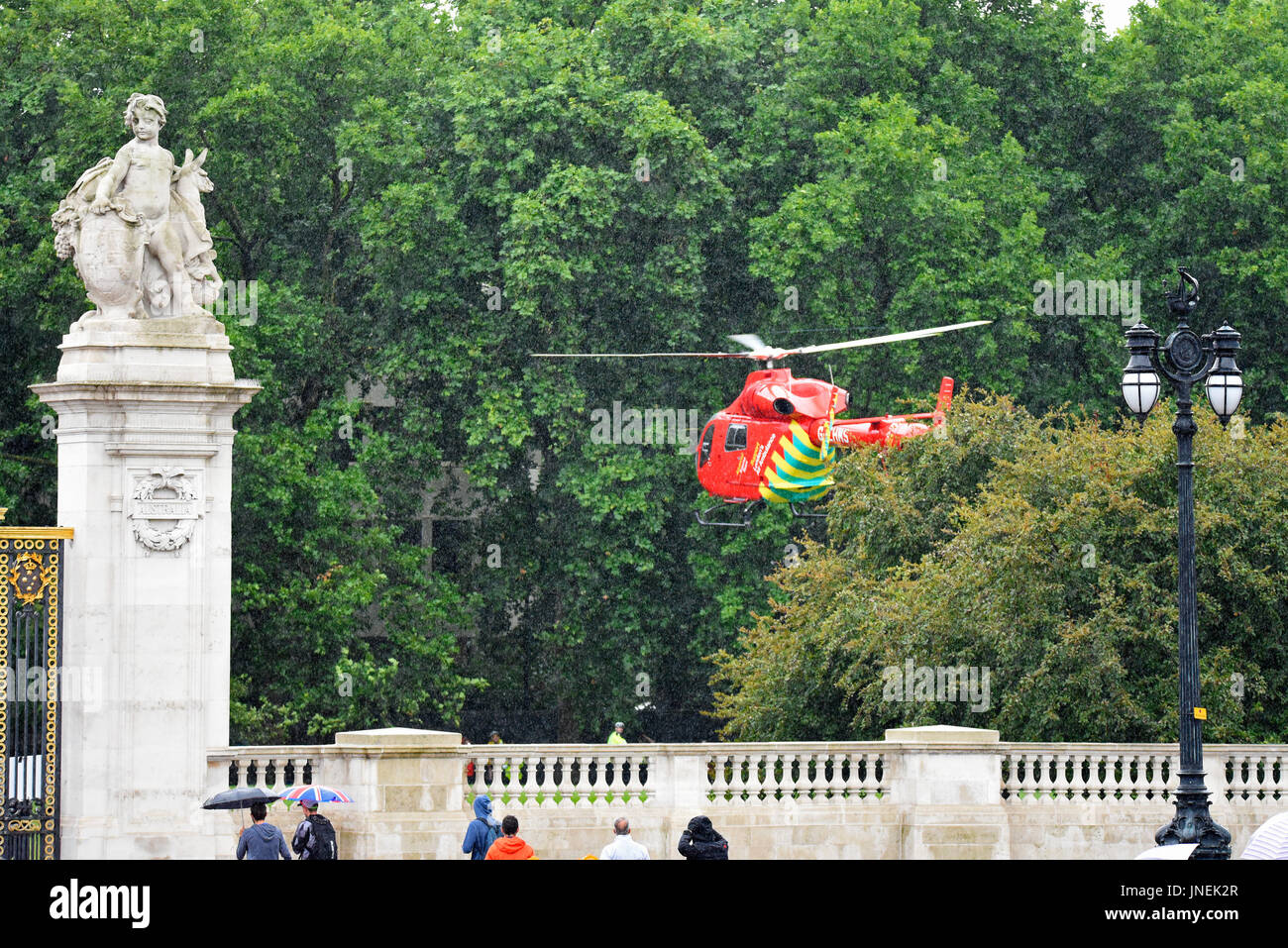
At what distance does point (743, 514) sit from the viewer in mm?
39438

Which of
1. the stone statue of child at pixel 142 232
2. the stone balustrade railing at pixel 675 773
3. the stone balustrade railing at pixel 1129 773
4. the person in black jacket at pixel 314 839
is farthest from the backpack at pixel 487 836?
the stone statue of child at pixel 142 232

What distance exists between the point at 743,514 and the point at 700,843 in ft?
82.1

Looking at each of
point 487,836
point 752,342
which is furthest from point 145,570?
point 752,342

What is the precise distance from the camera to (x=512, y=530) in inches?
1626

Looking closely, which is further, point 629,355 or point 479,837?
point 629,355

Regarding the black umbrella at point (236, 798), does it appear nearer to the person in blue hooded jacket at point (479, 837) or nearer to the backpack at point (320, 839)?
the backpack at point (320, 839)

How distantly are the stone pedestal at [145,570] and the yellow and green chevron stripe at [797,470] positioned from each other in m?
17.9

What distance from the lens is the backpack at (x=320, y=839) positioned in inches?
640

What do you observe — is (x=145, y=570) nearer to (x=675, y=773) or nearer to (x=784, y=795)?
(x=675, y=773)

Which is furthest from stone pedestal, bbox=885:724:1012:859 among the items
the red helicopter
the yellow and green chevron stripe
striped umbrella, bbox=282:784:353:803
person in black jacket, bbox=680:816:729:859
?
the yellow and green chevron stripe

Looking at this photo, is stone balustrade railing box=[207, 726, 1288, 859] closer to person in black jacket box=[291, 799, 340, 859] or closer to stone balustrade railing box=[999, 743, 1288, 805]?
stone balustrade railing box=[999, 743, 1288, 805]

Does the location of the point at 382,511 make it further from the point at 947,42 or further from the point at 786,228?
the point at 947,42

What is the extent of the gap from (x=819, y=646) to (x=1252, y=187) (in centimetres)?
1683
